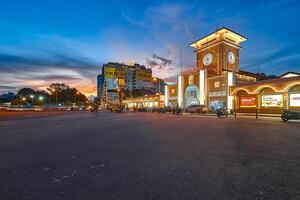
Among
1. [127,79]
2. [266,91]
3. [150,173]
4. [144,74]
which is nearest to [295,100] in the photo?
[266,91]

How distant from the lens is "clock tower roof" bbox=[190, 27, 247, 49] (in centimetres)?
5186

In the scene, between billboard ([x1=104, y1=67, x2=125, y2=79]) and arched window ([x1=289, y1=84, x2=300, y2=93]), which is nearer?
arched window ([x1=289, y1=84, x2=300, y2=93])

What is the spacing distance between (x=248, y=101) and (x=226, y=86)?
8.29 meters

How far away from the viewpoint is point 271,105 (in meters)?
33.0

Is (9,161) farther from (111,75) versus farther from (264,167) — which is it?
(111,75)

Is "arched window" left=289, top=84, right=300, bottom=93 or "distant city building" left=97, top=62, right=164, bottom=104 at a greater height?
"distant city building" left=97, top=62, right=164, bottom=104

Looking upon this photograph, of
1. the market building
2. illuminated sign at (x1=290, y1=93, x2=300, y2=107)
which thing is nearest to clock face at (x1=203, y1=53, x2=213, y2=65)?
the market building

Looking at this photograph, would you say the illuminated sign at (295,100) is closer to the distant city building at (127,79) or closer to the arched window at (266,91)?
the arched window at (266,91)

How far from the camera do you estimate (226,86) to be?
42375 mm

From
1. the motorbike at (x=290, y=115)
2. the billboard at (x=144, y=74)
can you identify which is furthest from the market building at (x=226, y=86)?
the billboard at (x=144, y=74)

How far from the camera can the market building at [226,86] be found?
104 feet

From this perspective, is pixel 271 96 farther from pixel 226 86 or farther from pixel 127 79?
pixel 127 79

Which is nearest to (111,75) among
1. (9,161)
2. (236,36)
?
(236,36)

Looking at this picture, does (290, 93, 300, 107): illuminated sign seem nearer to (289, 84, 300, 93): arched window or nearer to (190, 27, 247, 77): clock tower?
(289, 84, 300, 93): arched window
